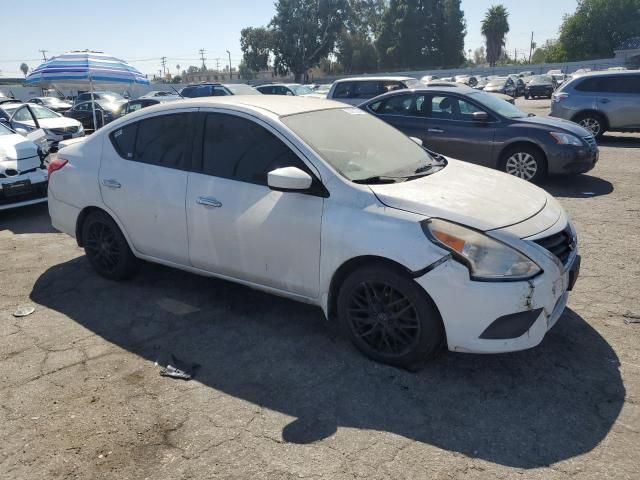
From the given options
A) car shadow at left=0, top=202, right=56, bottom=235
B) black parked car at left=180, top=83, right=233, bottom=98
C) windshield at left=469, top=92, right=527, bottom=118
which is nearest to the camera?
car shadow at left=0, top=202, right=56, bottom=235

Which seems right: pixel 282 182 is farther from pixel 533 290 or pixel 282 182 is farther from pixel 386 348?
pixel 533 290

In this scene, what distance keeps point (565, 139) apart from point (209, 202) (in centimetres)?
628

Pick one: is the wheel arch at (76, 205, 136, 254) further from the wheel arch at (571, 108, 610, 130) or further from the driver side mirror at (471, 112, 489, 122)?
the wheel arch at (571, 108, 610, 130)

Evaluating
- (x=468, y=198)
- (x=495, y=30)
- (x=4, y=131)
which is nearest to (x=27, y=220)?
(x=4, y=131)

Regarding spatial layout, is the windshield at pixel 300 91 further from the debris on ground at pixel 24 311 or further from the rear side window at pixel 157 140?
the debris on ground at pixel 24 311

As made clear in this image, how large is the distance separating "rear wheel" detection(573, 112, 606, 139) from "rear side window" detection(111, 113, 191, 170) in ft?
36.9

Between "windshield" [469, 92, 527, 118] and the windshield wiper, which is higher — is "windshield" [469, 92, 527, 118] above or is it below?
above

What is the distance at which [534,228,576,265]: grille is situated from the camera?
3080mm

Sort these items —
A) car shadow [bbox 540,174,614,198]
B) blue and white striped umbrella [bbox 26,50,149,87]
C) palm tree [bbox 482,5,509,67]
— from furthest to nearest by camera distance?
1. palm tree [bbox 482,5,509,67]
2. blue and white striped umbrella [bbox 26,50,149,87]
3. car shadow [bbox 540,174,614,198]

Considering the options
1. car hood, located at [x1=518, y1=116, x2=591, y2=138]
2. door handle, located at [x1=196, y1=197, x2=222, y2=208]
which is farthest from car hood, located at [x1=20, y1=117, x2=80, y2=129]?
door handle, located at [x1=196, y1=197, x2=222, y2=208]

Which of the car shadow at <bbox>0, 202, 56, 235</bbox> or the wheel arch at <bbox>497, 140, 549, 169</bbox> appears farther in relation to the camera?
the wheel arch at <bbox>497, 140, 549, 169</bbox>

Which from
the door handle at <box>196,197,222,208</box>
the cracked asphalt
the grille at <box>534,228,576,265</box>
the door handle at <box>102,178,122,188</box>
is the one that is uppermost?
the door handle at <box>102,178,122,188</box>

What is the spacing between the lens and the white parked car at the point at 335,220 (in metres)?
2.92

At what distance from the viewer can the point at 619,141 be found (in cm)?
1289
